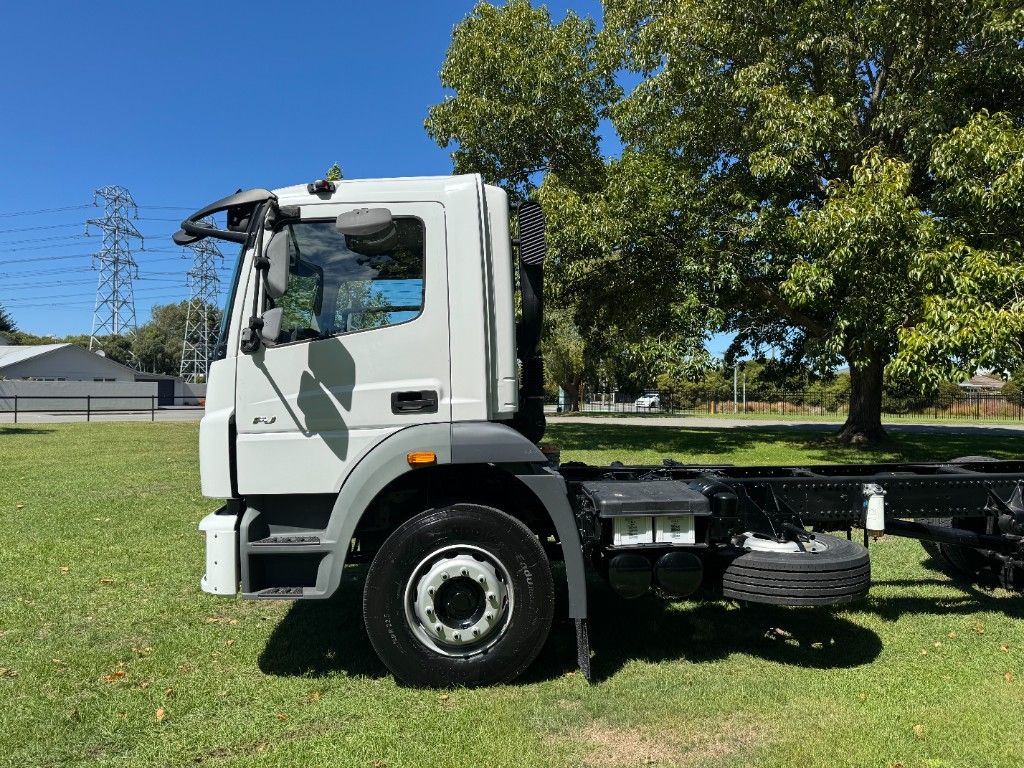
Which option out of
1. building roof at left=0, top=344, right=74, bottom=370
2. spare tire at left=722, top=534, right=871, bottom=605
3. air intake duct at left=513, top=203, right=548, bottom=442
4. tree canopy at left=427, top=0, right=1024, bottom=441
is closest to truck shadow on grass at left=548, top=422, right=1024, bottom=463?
tree canopy at left=427, top=0, right=1024, bottom=441

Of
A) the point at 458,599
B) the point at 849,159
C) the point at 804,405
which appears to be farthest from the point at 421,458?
the point at 804,405

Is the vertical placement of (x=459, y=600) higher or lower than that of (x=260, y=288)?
lower

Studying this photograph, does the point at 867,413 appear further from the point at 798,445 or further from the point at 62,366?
the point at 62,366

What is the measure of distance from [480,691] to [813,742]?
5.20ft

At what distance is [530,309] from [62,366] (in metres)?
60.3

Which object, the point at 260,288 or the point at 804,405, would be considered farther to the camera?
the point at 804,405

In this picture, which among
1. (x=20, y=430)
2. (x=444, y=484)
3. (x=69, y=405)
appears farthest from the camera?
(x=69, y=405)

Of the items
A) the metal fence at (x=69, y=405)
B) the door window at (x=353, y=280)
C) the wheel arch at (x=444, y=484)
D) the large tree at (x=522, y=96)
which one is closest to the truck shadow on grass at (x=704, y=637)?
the wheel arch at (x=444, y=484)

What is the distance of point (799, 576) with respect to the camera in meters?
3.71

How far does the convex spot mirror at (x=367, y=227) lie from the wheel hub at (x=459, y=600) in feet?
5.48

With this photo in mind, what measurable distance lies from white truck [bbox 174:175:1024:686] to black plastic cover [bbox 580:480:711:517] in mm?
12

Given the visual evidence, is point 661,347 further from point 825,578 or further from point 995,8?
point 825,578

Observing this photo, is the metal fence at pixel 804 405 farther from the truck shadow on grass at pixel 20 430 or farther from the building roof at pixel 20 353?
the building roof at pixel 20 353

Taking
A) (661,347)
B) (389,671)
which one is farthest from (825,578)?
(661,347)
